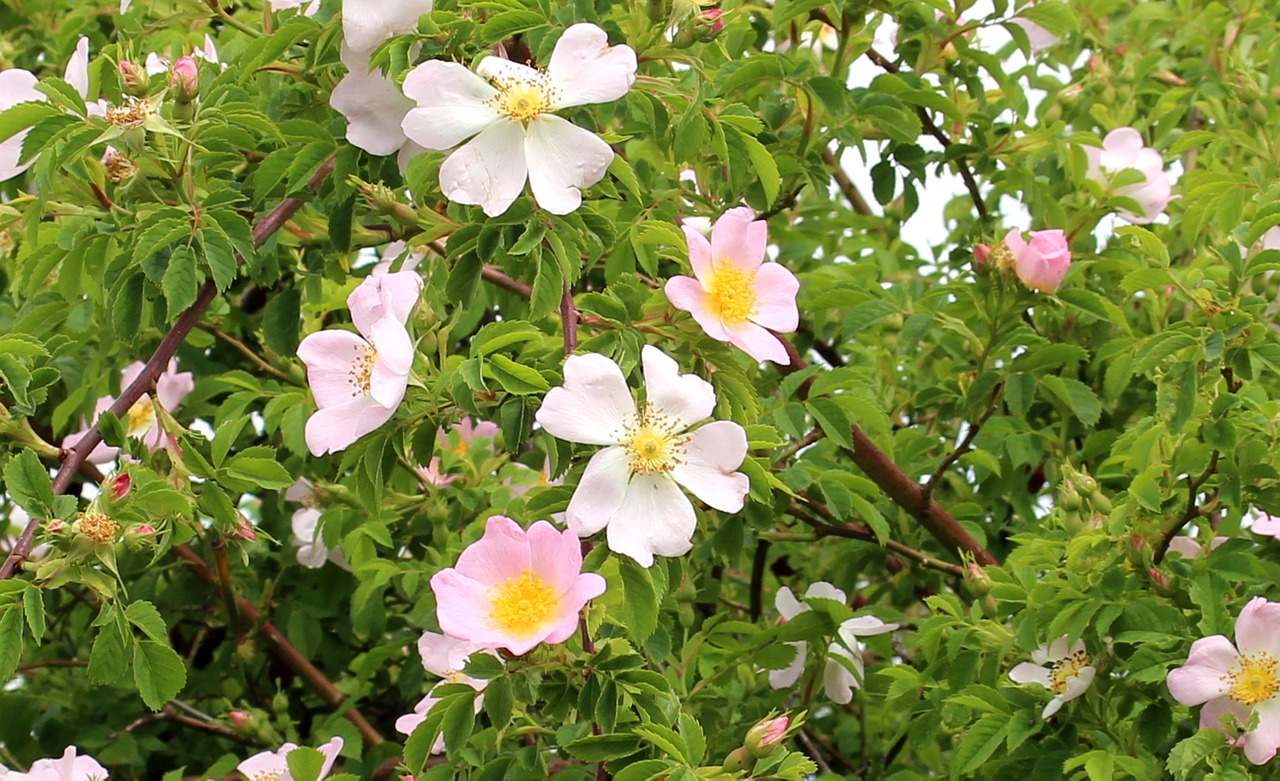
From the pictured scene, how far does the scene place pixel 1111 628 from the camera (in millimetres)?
1570

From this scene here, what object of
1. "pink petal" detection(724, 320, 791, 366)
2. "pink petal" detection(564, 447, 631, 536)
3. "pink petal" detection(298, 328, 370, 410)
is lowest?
"pink petal" detection(298, 328, 370, 410)

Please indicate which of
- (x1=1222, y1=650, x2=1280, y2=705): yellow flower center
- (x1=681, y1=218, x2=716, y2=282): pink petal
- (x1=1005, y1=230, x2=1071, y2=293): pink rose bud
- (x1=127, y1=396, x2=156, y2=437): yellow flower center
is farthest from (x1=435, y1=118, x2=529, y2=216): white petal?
(x1=127, y1=396, x2=156, y2=437): yellow flower center

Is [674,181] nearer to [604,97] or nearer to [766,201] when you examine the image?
[766,201]

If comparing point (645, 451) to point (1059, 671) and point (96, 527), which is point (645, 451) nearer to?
point (96, 527)

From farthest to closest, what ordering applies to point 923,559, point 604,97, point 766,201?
1. point 923,559
2. point 766,201
3. point 604,97

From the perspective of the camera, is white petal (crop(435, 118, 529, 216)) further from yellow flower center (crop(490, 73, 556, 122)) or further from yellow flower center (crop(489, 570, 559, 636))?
yellow flower center (crop(489, 570, 559, 636))

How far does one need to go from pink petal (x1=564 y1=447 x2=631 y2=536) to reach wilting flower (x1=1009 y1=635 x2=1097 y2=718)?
0.55m

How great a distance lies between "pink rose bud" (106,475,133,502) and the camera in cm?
133

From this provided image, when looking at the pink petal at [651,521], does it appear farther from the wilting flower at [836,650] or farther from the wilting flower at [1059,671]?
the wilting flower at [836,650]

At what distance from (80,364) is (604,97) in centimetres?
131

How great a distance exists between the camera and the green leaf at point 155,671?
1.40 meters

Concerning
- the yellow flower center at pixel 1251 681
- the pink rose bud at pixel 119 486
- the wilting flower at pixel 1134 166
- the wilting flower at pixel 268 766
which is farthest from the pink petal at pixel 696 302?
the wilting flower at pixel 1134 166

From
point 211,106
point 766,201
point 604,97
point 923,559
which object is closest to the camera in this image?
point 604,97

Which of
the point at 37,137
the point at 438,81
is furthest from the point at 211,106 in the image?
the point at 438,81
